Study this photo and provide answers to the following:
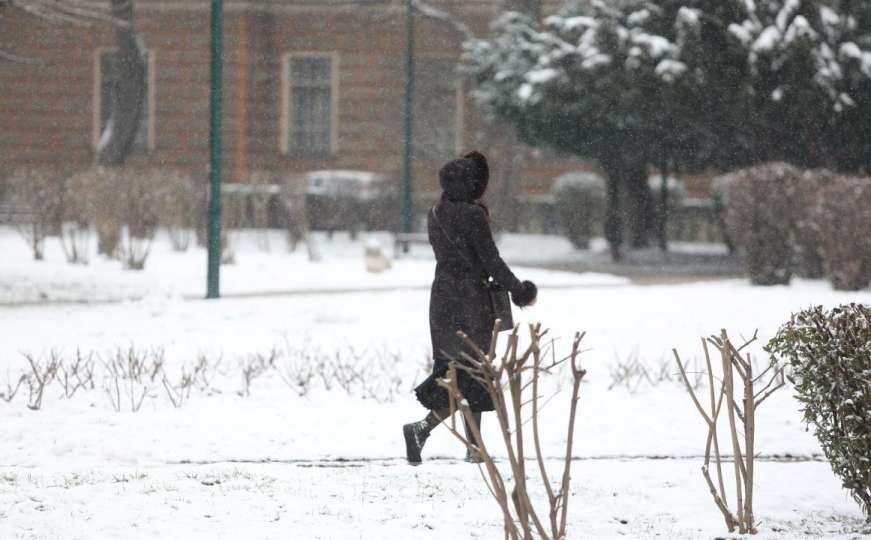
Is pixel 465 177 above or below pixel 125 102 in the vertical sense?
below

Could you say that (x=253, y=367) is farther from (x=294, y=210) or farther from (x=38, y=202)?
(x=294, y=210)

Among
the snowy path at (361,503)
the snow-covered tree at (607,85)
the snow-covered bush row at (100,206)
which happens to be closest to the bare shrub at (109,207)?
the snow-covered bush row at (100,206)

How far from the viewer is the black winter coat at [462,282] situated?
21.9ft

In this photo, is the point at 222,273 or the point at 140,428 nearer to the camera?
the point at 140,428

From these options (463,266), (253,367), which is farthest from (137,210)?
(463,266)

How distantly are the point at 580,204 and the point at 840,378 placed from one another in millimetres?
20876

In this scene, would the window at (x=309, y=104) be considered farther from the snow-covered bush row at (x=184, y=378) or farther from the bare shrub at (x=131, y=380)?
the bare shrub at (x=131, y=380)

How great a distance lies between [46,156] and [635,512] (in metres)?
28.9

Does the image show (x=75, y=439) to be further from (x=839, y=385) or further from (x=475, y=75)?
(x=475, y=75)

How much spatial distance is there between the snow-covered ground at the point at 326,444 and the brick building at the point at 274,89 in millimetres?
17205

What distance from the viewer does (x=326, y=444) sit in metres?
7.55

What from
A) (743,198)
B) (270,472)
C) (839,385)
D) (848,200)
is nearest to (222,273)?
(743,198)

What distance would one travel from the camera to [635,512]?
5.89 metres

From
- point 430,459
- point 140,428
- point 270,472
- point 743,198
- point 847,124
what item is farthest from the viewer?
point 847,124
